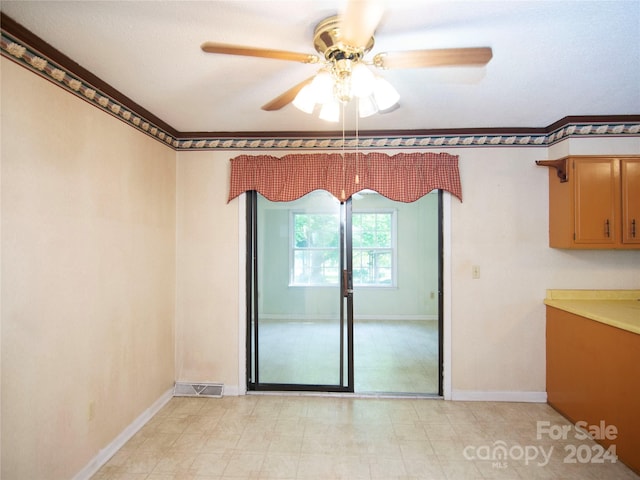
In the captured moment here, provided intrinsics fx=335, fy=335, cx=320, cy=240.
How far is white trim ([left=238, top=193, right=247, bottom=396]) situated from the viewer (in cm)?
313

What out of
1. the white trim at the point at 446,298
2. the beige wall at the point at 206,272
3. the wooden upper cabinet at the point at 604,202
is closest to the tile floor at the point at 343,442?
the white trim at the point at 446,298

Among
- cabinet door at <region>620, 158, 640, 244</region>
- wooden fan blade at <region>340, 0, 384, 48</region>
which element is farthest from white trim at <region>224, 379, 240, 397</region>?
cabinet door at <region>620, 158, 640, 244</region>

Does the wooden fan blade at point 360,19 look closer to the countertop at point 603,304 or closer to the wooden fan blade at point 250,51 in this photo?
the wooden fan blade at point 250,51

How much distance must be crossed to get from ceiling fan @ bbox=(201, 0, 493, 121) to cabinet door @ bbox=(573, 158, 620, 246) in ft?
6.74

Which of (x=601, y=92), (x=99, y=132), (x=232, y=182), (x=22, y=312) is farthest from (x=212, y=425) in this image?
(x=601, y=92)

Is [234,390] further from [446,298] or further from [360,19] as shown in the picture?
[360,19]

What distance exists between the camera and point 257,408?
287cm

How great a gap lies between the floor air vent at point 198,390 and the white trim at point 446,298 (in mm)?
2065

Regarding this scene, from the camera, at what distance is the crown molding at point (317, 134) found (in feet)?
6.65

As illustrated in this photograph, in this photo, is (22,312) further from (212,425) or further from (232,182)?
(232,182)

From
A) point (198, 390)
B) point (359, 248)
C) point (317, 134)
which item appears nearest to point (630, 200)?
point (359, 248)

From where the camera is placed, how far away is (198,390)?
3.09m

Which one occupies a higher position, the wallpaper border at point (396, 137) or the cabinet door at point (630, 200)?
the wallpaper border at point (396, 137)

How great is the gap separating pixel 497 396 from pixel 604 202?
186cm
